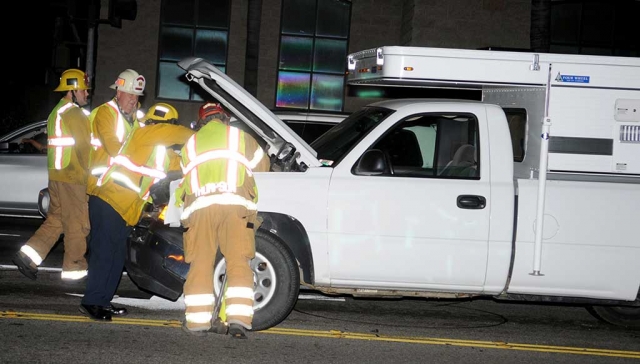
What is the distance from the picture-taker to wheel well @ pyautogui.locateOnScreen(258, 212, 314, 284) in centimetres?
730

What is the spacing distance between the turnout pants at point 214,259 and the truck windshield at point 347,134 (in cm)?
116

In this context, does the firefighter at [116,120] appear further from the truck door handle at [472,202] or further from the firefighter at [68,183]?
the truck door handle at [472,202]

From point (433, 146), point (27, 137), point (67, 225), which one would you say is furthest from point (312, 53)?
point (433, 146)

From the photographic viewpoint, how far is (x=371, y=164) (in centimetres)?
734

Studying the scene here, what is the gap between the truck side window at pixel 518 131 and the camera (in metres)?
8.15

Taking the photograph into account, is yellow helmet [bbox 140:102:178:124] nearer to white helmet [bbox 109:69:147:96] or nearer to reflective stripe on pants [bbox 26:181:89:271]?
white helmet [bbox 109:69:147:96]

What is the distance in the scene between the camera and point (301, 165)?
7.45 m

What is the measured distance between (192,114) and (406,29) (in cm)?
524

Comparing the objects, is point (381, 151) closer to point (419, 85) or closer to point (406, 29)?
point (419, 85)

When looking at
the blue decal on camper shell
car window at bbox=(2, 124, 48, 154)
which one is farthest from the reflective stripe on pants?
the blue decal on camper shell

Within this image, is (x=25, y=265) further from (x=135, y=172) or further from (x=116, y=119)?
(x=135, y=172)

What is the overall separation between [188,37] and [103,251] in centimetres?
1462

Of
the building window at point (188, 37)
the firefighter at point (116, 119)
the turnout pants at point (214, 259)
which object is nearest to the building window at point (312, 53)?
the building window at point (188, 37)

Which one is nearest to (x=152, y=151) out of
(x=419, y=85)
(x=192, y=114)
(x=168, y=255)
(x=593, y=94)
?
(x=168, y=255)
